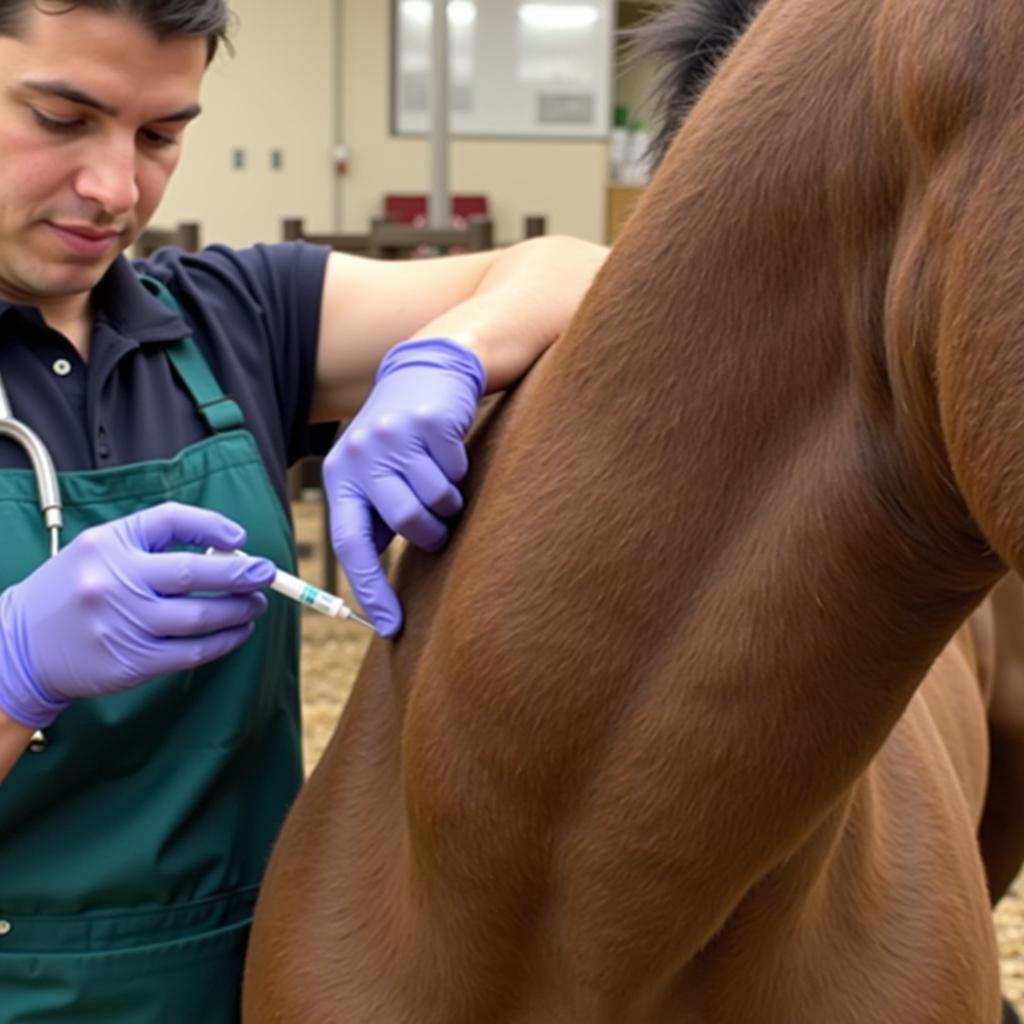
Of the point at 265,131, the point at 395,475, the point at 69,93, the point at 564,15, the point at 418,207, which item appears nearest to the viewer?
the point at 395,475

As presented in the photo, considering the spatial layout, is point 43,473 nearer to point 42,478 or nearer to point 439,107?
point 42,478

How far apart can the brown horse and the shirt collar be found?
357 mm

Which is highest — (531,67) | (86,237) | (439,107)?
(86,237)

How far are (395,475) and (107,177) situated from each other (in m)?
0.37

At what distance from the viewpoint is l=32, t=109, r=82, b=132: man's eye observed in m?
1.20

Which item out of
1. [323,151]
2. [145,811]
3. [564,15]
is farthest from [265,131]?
[145,811]

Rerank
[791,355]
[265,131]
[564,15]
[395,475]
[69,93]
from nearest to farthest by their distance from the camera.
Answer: [791,355] < [395,475] < [69,93] < [265,131] < [564,15]

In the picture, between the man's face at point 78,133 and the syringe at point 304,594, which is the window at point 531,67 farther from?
the syringe at point 304,594

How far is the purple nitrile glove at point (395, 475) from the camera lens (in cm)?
106

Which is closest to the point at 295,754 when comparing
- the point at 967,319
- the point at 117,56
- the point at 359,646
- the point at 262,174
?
the point at 117,56

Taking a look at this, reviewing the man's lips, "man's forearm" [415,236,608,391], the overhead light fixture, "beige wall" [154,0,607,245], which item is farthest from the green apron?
the overhead light fixture

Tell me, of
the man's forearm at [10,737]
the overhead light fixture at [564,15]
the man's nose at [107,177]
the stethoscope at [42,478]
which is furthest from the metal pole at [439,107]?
the overhead light fixture at [564,15]

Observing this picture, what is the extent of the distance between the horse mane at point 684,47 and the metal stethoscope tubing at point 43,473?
1.63 feet

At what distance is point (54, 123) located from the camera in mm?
1205
